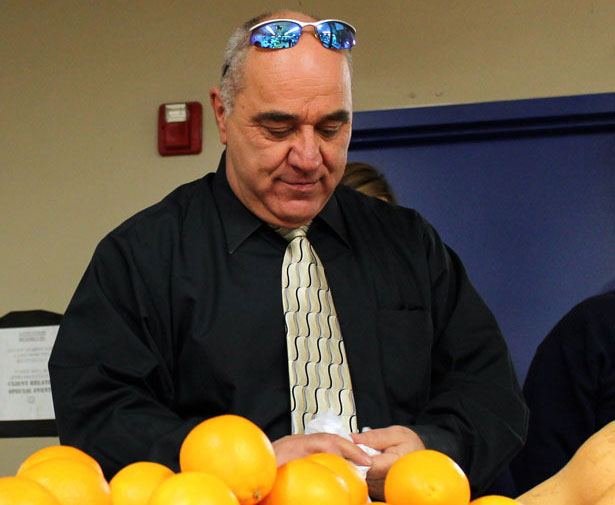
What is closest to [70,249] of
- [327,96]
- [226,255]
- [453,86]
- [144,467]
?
[453,86]

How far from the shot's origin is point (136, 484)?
0.74 m

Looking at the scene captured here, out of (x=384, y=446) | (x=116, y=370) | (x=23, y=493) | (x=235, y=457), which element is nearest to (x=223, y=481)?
(x=235, y=457)

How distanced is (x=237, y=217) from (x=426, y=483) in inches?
33.2

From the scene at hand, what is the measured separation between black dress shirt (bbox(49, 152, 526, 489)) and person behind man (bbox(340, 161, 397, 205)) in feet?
2.16

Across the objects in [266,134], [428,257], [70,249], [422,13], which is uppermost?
[422,13]

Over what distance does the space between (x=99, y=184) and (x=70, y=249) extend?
0.79 feet

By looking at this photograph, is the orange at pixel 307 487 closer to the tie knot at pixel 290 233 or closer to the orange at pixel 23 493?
the orange at pixel 23 493

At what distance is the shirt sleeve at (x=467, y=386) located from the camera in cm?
134

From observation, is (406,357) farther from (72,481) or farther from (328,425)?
(72,481)

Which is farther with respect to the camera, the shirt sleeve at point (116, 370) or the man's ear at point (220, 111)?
the man's ear at point (220, 111)

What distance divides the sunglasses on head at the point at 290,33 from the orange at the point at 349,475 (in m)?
0.77

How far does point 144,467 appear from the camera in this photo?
77cm

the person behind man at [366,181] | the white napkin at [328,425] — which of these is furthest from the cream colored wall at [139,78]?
the white napkin at [328,425]

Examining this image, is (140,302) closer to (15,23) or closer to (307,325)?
(307,325)
